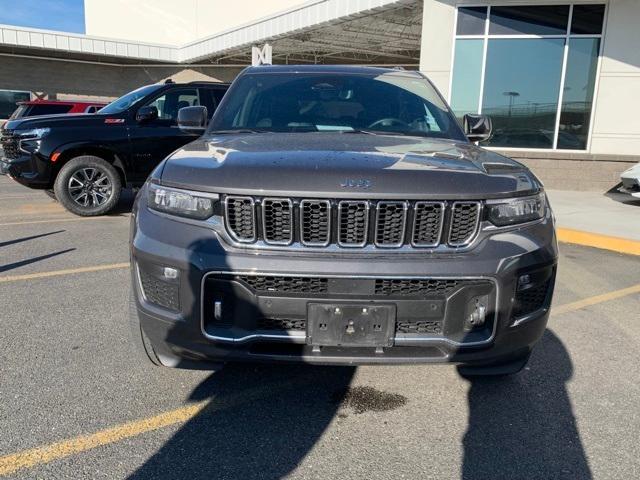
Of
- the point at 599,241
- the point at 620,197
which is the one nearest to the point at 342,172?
the point at 599,241

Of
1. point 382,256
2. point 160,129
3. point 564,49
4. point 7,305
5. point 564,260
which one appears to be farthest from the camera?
point 564,49

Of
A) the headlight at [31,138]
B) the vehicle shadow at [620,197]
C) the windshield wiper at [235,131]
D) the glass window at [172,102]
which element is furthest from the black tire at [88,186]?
the vehicle shadow at [620,197]

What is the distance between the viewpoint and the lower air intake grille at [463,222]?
2.33 m

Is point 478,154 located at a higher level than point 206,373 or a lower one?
higher

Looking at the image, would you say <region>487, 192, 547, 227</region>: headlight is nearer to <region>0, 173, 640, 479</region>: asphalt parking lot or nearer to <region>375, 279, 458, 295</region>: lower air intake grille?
<region>375, 279, 458, 295</region>: lower air intake grille

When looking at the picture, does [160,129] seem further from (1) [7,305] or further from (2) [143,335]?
(2) [143,335]

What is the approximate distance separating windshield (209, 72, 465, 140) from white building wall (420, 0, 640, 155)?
8.49 m

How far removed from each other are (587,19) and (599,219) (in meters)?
5.38

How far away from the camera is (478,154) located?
2.97m

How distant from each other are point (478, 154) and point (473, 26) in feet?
32.4

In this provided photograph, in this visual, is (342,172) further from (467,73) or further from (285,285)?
(467,73)

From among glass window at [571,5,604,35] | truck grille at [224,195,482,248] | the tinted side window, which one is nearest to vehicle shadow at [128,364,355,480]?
truck grille at [224,195,482,248]

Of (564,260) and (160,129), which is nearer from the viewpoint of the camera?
(564,260)

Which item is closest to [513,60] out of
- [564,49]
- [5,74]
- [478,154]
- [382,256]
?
[564,49]
